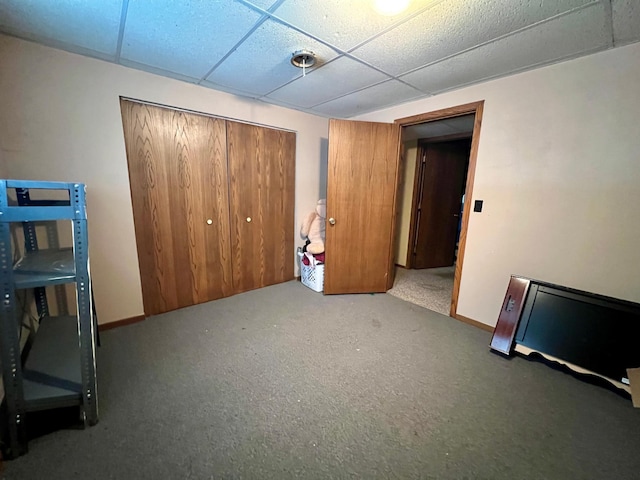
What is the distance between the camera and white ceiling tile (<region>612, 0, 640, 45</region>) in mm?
1251

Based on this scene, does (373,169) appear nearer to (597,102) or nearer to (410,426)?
(597,102)

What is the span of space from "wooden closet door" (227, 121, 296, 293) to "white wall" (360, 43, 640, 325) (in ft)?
6.39

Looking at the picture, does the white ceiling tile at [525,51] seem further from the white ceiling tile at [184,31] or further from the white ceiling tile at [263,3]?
the white ceiling tile at [184,31]

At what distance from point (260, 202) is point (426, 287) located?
246 cm

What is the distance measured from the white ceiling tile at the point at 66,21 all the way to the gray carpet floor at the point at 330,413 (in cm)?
214

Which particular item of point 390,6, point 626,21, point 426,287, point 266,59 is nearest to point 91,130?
point 266,59

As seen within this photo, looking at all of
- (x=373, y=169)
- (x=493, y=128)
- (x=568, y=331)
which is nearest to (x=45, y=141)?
(x=373, y=169)

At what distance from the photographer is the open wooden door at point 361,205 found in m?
2.84

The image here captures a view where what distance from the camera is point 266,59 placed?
1.85 meters

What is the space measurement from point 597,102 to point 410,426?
2.42m

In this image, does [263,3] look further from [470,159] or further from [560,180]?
[560,180]

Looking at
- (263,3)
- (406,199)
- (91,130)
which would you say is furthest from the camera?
(406,199)

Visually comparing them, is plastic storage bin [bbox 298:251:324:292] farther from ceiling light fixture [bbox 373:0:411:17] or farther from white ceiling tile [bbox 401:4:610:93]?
ceiling light fixture [bbox 373:0:411:17]

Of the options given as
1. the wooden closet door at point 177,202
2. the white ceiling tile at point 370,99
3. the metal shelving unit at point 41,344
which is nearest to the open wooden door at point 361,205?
the white ceiling tile at point 370,99
